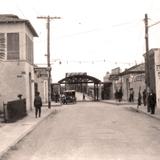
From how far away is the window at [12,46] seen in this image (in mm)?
43562

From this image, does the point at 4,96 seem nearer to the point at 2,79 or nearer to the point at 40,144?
the point at 2,79

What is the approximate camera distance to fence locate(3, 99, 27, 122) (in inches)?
1158

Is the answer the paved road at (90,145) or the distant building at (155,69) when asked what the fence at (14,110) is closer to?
the paved road at (90,145)

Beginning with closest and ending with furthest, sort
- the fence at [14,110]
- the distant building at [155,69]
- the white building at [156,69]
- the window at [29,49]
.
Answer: the fence at [14,110], the window at [29,49], the distant building at [155,69], the white building at [156,69]

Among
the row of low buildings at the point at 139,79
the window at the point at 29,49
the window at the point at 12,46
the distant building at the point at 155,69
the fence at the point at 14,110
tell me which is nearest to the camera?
the fence at the point at 14,110

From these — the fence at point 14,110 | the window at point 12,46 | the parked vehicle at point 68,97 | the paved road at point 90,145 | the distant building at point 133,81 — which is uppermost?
the window at point 12,46

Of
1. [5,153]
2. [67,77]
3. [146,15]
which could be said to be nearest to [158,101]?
[146,15]

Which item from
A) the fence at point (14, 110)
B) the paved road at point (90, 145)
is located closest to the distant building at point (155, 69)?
the fence at point (14, 110)

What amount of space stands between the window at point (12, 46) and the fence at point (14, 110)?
8.78 metres

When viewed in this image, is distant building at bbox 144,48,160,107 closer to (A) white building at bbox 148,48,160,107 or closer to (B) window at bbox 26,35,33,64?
(A) white building at bbox 148,48,160,107

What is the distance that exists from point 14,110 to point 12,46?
13193mm

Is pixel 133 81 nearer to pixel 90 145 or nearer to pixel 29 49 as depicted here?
pixel 29 49

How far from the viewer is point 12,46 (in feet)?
143

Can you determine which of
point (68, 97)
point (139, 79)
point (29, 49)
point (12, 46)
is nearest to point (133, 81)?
point (139, 79)
